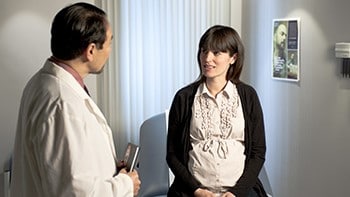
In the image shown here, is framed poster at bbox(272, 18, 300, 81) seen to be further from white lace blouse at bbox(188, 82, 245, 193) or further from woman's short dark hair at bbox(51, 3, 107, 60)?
woman's short dark hair at bbox(51, 3, 107, 60)

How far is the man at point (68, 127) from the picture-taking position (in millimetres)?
1303

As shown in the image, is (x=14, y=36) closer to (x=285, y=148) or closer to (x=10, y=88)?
(x=10, y=88)

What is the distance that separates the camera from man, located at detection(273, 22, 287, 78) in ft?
11.0

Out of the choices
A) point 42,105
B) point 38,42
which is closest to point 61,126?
point 42,105

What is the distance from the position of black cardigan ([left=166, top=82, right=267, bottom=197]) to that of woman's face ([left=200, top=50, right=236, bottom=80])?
0.31 ft

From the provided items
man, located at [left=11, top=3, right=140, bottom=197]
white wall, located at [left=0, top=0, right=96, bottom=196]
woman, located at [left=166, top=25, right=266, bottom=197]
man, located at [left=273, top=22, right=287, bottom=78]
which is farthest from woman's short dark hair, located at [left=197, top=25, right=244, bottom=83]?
white wall, located at [left=0, top=0, right=96, bottom=196]

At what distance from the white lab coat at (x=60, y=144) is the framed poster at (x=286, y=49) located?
2092 mm

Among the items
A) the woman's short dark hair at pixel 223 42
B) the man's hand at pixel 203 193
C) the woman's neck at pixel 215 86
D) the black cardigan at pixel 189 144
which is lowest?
the man's hand at pixel 203 193

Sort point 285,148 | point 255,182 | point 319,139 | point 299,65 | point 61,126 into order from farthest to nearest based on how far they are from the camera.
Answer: point 285,148 < point 299,65 < point 319,139 < point 255,182 < point 61,126

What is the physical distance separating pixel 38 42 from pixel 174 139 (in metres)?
2.11

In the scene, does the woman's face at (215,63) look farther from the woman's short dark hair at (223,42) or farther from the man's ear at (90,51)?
the man's ear at (90,51)

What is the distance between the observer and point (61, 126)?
130 centimetres

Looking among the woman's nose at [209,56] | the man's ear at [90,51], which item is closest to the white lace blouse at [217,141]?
the woman's nose at [209,56]

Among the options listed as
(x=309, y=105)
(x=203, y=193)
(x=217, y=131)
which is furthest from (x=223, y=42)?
(x=309, y=105)
